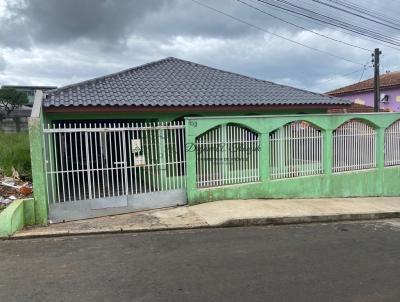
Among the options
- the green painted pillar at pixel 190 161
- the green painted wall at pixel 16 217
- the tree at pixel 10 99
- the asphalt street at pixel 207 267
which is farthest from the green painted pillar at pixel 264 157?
the tree at pixel 10 99

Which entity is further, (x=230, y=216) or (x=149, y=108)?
(x=149, y=108)

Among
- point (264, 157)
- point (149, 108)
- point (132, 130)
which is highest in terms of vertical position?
point (149, 108)

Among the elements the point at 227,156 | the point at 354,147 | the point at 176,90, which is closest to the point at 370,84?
the point at 354,147

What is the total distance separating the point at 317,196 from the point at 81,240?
673cm

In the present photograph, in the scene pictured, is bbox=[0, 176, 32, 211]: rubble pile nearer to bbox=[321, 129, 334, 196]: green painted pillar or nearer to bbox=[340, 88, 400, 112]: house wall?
bbox=[321, 129, 334, 196]: green painted pillar

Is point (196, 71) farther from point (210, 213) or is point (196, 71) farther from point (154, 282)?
point (154, 282)

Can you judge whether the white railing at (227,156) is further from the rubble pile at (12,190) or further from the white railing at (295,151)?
the rubble pile at (12,190)

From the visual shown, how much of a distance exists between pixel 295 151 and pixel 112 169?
501 cm

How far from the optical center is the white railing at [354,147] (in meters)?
11.6

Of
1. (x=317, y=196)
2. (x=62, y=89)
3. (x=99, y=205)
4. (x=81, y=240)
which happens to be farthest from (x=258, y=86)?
(x=81, y=240)

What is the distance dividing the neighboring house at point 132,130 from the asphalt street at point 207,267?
4.77 ft

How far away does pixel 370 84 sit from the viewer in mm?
31562

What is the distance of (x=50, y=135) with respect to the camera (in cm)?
816

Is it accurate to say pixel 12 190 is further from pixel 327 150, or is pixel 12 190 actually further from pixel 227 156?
pixel 327 150
